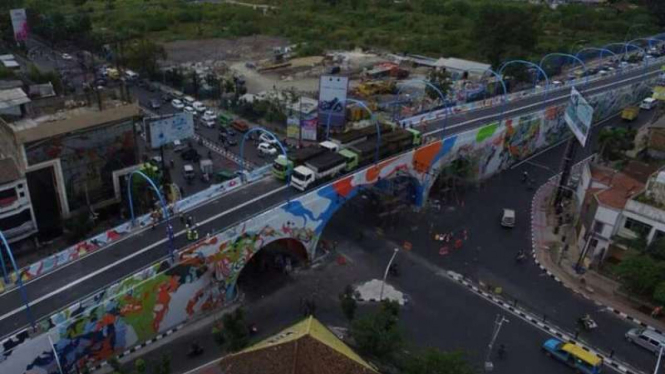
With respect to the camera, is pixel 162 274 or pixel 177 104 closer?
pixel 162 274

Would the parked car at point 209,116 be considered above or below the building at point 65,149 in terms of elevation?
below

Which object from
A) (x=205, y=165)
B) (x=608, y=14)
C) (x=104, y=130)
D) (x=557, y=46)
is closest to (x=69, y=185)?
(x=104, y=130)

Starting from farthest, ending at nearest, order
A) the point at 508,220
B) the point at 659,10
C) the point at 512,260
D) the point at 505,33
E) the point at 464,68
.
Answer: the point at 659,10, the point at 505,33, the point at 464,68, the point at 508,220, the point at 512,260

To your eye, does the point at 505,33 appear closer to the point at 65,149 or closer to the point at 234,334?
the point at 65,149

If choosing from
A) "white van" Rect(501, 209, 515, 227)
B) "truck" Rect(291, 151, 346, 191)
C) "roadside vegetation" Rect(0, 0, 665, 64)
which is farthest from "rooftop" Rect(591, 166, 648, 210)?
"roadside vegetation" Rect(0, 0, 665, 64)

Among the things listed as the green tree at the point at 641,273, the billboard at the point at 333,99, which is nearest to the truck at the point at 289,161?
the billboard at the point at 333,99

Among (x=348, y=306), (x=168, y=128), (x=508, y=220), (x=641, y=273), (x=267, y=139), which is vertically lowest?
(x=508, y=220)

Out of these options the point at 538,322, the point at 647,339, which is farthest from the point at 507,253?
the point at 647,339

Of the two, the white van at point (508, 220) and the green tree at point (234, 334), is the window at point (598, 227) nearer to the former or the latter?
the white van at point (508, 220)
